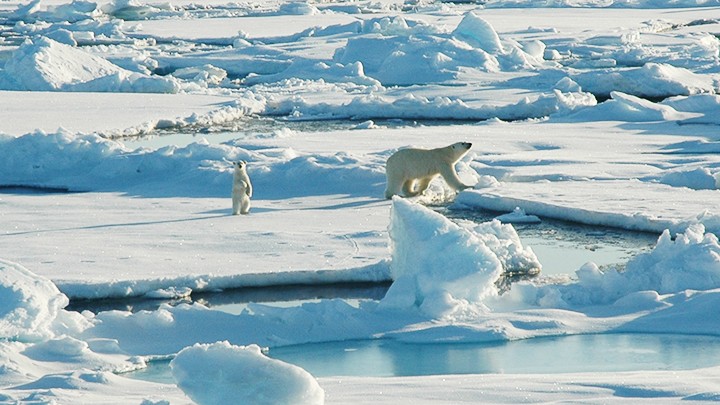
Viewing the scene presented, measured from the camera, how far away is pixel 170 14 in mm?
37844

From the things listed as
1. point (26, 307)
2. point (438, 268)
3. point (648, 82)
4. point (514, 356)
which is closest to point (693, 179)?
point (438, 268)

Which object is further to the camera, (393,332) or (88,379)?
(393,332)

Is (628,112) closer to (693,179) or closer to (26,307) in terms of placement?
(693,179)

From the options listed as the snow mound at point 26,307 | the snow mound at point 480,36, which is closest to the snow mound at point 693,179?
the snow mound at point 26,307

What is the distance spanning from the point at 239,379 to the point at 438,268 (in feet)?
8.40

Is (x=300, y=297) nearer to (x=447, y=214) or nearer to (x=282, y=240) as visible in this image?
(x=282, y=240)

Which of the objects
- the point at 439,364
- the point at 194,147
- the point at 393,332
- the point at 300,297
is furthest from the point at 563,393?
the point at 194,147

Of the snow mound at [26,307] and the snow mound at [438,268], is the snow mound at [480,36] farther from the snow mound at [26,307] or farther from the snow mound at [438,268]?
the snow mound at [26,307]

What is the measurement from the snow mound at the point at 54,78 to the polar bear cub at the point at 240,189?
1002 cm

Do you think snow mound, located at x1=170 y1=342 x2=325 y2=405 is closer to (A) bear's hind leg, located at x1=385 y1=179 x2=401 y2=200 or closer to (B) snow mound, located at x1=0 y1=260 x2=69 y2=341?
(B) snow mound, located at x1=0 y1=260 x2=69 y2=341

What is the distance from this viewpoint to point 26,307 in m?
6.03

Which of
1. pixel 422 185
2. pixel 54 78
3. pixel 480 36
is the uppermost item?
pixel 480 36

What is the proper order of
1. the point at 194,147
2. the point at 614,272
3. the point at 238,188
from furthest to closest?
1. the point at 194,147
2. the point at 238,188
3. the point at 614,272

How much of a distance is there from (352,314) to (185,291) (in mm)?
1275
